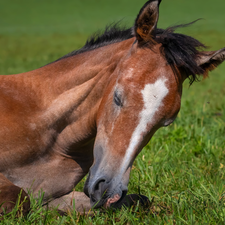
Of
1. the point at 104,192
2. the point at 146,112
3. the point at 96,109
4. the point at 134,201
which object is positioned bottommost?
the point at 134,201

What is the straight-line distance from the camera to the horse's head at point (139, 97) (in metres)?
2.31

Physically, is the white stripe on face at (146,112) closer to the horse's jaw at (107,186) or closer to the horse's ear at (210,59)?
the horse's jaw at (107,186)

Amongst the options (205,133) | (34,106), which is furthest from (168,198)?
(205,133)

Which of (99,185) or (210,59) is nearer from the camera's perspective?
(99,185)

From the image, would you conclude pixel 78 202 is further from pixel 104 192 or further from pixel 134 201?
pixel 104 192

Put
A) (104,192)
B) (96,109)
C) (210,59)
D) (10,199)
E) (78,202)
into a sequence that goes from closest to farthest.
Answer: (104,192)
(10,199)
(210,59)
(96,109)
(78,202)

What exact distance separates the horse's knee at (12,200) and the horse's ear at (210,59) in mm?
1617

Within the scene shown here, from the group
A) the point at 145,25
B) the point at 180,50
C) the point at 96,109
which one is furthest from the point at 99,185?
the point at 145,25

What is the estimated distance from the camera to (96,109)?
2766mm

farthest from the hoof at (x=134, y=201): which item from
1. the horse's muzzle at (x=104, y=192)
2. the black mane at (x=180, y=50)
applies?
the black mane at (x=180, y=50)

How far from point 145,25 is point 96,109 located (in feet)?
2.52

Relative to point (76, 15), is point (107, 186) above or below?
below

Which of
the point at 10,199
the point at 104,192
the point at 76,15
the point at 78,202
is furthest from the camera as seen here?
the point at 76,15

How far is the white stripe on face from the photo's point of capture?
231cm
